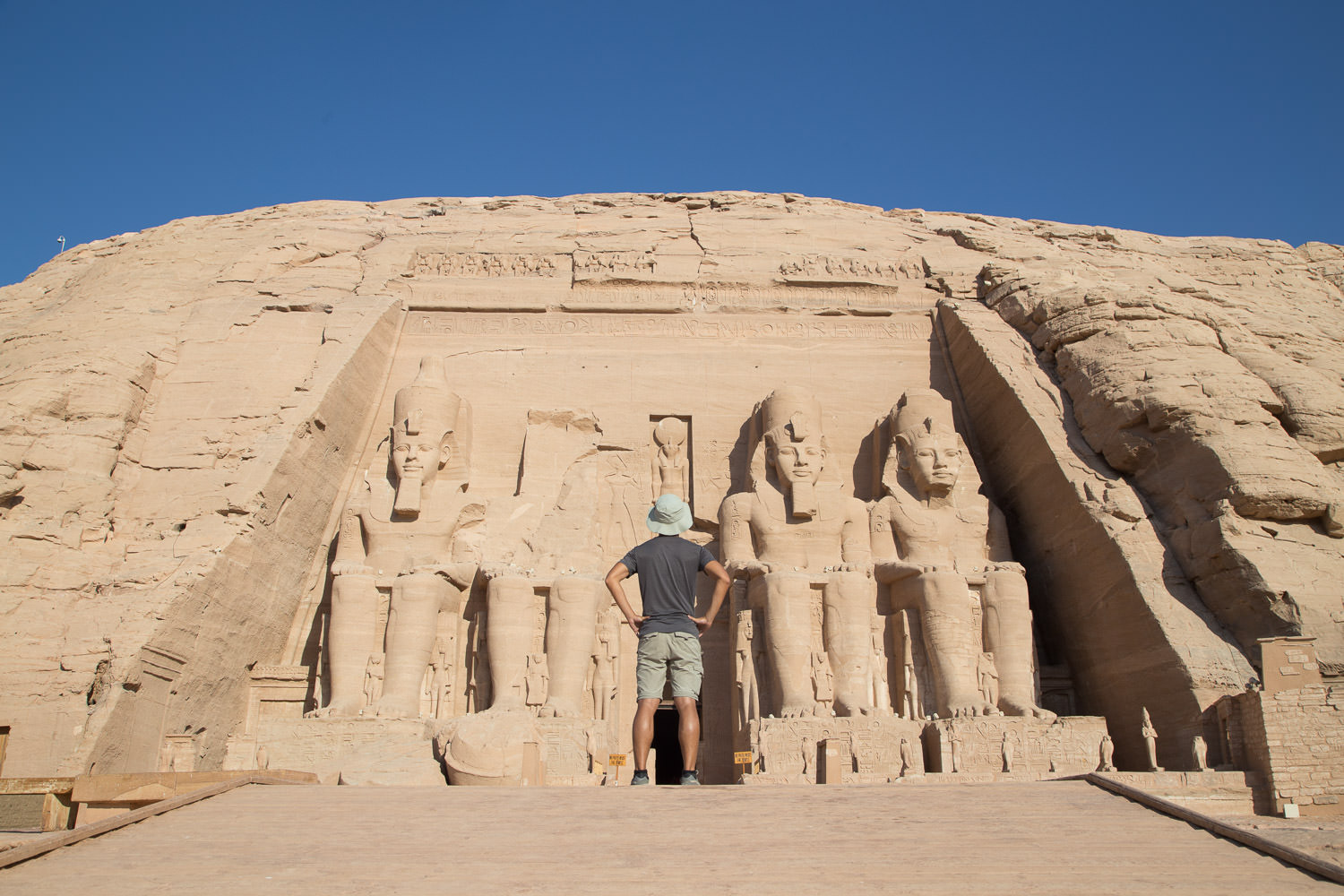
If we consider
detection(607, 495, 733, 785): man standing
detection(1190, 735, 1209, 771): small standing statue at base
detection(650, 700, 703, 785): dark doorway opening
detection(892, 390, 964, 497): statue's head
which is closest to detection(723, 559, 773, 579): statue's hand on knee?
detection(892, 390, 964, 497): statue's head

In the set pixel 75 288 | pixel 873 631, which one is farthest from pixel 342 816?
pixel 75 288

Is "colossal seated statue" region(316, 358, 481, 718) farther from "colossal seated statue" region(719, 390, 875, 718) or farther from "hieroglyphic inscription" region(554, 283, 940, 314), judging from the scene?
"colossal seated statue" region(719, 390, 875, 718)

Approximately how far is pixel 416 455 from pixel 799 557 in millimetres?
3259

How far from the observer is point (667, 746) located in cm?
1222

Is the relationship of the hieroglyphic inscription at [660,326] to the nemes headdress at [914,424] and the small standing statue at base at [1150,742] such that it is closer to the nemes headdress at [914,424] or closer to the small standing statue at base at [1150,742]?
the nemes headdress at [914,424]

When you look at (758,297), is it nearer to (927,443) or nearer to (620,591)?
(927,443)

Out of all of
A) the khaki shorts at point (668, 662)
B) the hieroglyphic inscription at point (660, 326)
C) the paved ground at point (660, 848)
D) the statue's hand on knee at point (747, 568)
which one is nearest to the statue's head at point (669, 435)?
the hieroglyphic inscription at point (660, 326)

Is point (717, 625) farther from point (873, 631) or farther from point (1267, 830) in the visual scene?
point (1267, 830)

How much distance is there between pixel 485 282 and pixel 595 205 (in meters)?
2.21

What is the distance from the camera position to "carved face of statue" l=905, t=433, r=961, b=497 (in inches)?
367

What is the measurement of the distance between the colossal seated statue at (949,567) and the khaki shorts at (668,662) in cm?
364

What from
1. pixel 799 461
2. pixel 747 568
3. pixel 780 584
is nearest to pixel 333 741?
pixel 747 568

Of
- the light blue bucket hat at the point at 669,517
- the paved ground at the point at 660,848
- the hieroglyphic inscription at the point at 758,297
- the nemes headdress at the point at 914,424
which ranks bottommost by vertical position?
the paved ground at the point at 660,848

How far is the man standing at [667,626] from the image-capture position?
5109mm
